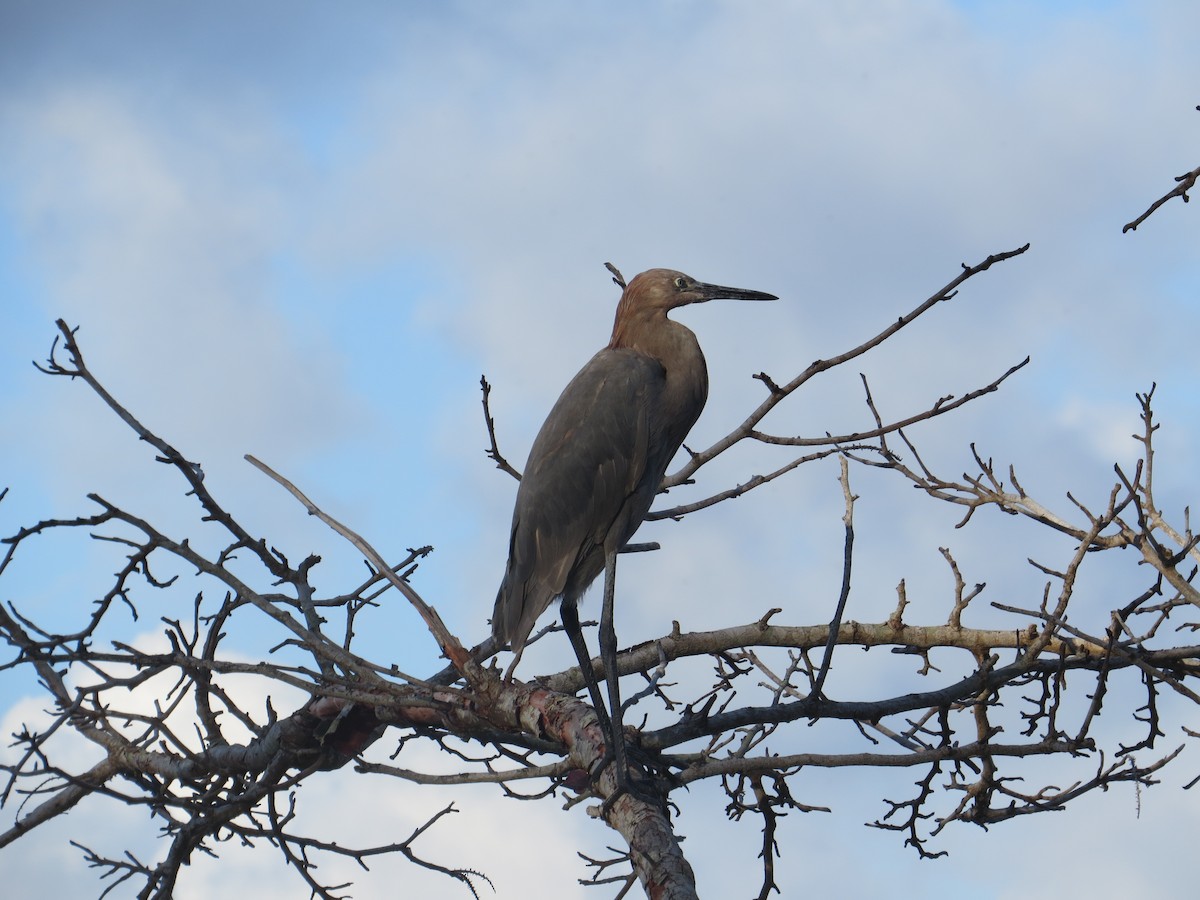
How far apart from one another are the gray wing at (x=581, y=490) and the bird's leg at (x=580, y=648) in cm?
9

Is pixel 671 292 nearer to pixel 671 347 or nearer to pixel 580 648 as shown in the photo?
pixel 671 347

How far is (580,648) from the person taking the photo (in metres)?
5.17

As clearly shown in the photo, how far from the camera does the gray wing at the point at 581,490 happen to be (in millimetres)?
5438

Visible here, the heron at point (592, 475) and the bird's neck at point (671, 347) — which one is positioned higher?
the bird's neck at point (671, 347)

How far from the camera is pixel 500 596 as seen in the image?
5.66m

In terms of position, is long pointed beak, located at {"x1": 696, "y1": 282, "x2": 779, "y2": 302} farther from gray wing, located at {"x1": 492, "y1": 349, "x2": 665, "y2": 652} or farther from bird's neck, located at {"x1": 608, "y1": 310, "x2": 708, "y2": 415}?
gray wing, located at {"x1": 492, "y1": 349, "x2": 665, "y2": 652}

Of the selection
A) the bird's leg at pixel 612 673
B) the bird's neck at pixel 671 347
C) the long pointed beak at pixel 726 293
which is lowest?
the bird's leg at pixel 612 673

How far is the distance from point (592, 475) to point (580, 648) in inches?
34.7

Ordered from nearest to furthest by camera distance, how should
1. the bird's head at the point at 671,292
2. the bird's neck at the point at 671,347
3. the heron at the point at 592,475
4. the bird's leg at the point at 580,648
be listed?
the bird's leg at the point at 580,648 → the heron at the point at 592,475 → the bird's neck at the point at 671,347 → the bird's head at the point at 671,292

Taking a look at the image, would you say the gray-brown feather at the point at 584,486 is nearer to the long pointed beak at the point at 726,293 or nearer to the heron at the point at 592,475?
the heron at the point at 592,475

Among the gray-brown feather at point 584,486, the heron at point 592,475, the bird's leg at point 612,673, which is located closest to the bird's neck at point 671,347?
the heron at point 592,475

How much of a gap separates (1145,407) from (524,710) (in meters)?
3.17

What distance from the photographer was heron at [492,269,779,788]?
5.40m

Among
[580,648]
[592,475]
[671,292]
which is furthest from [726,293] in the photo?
[580,648]
